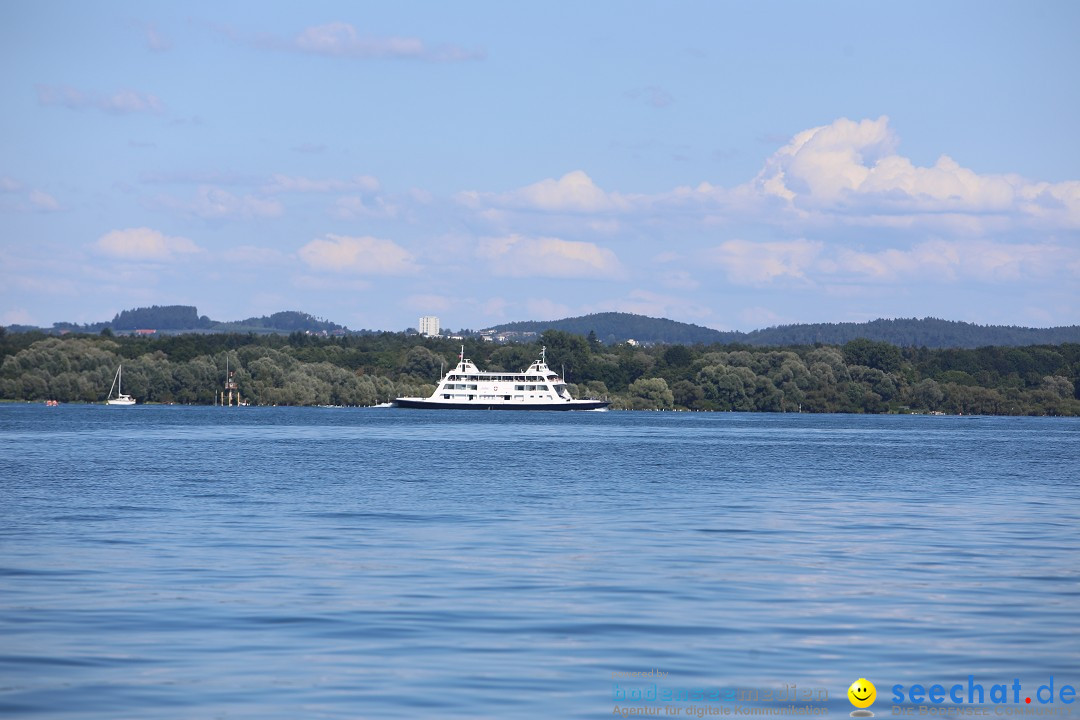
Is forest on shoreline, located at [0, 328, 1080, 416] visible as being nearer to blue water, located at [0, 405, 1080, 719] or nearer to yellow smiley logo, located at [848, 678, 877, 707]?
blue water, located at [0, 405, 1080, 719]

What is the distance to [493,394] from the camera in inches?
6668

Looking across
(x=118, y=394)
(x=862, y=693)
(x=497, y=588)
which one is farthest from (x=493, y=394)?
(x=862, y=693)

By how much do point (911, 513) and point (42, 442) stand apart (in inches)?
1962

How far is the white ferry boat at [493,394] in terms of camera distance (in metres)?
168

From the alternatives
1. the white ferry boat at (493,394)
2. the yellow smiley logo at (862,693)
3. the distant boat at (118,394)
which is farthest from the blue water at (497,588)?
the white ferry boat at (493,394)

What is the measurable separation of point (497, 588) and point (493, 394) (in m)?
146

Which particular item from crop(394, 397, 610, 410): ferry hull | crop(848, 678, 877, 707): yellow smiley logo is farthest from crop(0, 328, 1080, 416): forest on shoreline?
crop(848, 678, 877, 707): yellow smiley logo

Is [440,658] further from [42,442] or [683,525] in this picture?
[42,442]

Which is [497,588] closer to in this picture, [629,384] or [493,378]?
[493,378]

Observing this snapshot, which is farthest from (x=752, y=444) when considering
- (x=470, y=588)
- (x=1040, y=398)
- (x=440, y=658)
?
(x=1040, y=398)

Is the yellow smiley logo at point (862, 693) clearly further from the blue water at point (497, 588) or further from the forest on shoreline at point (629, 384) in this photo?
the forest on shoreline at point (629, 384)

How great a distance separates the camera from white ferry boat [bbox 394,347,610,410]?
168 m

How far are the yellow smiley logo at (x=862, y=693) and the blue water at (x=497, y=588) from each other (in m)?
0.17

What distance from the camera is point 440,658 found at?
17.5 metres
